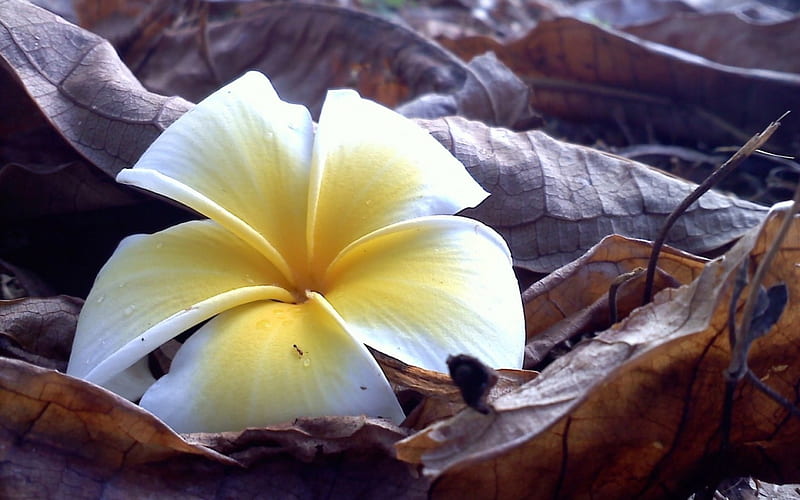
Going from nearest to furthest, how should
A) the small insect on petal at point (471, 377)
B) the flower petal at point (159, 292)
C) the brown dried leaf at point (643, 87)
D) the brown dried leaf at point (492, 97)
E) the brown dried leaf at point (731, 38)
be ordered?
the small insect on petal at point (471, 377), the flower petal at point (159, 292), the brown dried leaf at point (492, 97), the brown dried leaf at point (643, 87), the brown dried leaf at point (731, 38)

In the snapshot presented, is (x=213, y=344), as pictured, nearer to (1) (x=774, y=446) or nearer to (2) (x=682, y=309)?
(2) (x=682, y=309)

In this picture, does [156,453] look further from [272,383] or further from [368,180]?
[368,180]

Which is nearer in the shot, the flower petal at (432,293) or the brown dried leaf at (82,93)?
the flower petal at (432,293)

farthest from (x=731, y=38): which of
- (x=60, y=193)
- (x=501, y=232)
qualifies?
(x=60, y=193)

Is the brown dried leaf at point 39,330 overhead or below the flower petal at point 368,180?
below

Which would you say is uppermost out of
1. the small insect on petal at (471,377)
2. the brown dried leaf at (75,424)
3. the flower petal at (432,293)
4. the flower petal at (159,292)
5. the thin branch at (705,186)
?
the thin branch at (705,186)

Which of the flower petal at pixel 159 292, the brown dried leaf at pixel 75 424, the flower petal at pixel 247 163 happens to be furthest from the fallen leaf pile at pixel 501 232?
the flower petal at pixel 247 163

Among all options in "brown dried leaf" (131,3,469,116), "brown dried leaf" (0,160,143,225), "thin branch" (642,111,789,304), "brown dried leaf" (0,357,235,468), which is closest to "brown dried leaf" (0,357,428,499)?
"brown dried leaf" (0,357,235,468)

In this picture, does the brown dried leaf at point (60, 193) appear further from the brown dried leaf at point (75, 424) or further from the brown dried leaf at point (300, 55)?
the brown dried leaf at point (300, 55)
